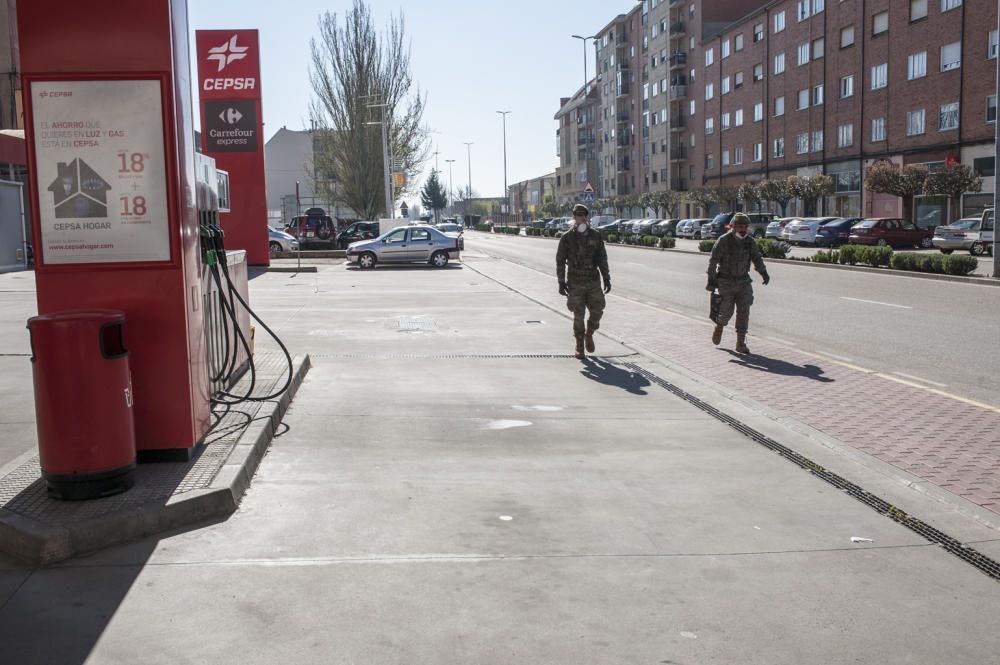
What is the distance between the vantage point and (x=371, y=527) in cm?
498

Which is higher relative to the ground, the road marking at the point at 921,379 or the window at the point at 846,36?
the window at the point at 846,36

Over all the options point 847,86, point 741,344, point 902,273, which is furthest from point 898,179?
point 741,344

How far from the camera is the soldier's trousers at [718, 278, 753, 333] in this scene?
11.2 metres

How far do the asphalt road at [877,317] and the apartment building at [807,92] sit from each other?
23264 millimetres

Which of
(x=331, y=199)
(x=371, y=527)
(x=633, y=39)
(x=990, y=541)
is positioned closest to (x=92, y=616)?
(x=371, y=527)

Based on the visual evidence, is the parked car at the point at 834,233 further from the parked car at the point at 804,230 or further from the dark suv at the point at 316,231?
the dark suv at the point at 316,231

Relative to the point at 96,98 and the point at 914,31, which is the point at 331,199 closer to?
the point at 914,31

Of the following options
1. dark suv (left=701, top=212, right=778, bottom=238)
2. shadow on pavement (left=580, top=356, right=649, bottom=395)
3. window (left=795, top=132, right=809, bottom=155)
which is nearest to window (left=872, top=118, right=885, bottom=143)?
dark suv (left=701, top=212, right=778, bottom=238)

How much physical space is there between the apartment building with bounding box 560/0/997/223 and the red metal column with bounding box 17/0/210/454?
143 feet

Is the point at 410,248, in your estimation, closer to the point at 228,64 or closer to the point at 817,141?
the point at 228,64

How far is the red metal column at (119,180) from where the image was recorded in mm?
5480

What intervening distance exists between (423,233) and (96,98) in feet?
89.2

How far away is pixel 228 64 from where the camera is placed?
2753 centimetres

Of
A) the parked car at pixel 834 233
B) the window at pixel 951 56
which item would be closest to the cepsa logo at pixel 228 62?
the parked car at pixel 834 233
